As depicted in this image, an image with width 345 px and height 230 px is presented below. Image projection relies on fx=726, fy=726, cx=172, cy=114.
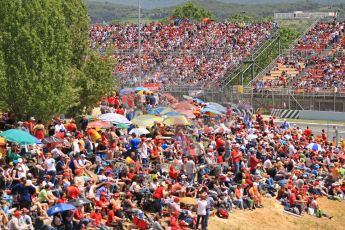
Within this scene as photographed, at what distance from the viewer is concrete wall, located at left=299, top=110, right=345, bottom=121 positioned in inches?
2112

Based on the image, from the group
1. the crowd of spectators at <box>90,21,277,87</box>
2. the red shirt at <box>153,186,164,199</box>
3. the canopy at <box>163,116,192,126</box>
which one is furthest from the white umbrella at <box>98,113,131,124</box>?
the crowd of spectators at <box>90,21,277,87</box>

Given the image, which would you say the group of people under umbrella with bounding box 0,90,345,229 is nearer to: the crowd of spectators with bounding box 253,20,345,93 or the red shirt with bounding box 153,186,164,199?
the red shirt with bounding box 153,186,164,199

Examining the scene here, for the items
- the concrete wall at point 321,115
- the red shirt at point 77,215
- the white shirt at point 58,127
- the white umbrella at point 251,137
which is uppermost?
the white shirt at point 58,127

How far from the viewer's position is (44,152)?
23828 mm

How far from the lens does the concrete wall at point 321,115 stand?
5366 cm

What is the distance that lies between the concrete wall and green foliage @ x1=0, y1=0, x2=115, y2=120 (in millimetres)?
29819

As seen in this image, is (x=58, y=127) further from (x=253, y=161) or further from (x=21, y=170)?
(x=253, y=161)

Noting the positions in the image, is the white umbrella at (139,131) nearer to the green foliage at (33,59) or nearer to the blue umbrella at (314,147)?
the green foliage at (33,59)

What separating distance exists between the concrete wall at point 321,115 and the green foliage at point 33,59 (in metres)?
29.8

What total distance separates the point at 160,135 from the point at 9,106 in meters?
6.87

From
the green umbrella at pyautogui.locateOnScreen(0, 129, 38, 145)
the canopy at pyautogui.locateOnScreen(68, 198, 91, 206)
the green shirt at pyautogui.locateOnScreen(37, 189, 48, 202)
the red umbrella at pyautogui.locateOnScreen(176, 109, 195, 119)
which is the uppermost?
the green umbrella at pyautogui.locateOnScreen(0, 129, 38, 145)

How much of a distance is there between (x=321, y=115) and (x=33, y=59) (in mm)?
31792

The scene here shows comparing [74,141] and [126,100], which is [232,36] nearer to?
[126,100]

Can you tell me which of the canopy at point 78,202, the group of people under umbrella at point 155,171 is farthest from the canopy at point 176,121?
the canopy at point 78,202
